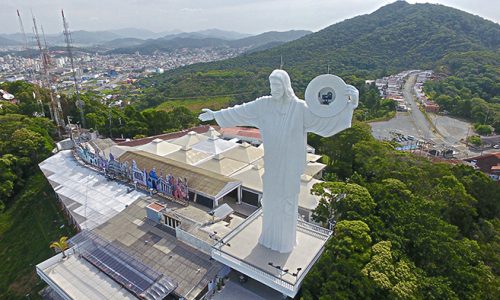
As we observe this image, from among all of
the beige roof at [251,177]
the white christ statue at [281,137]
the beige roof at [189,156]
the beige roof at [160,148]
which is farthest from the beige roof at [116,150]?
the white christ statue at [281,137]

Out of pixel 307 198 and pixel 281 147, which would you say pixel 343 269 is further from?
pixel 307 198

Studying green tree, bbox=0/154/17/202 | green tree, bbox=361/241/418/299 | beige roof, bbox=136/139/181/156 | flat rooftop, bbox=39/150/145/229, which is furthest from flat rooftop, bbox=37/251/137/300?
green tree, bbox=0/154/17/202

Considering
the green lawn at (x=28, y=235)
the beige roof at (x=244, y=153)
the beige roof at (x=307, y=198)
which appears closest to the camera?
the green lawn at (x=28, y=235)

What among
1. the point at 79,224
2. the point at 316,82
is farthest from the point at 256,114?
the point at 79,224

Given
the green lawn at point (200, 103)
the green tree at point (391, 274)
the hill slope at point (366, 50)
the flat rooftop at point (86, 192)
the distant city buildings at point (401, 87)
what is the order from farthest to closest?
the hill slope at point (366, 50)
the green lawn at point (200, 103)
the distant city buildings at point (401, 87)
the flat rooftop at point (86, 192)
the green tree at point (391, 274)

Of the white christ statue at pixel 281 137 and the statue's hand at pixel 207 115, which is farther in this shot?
the statue's hand at pixel 207 115

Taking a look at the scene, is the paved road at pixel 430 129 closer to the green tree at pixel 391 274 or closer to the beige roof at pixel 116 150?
the green tree at pixel 391 274

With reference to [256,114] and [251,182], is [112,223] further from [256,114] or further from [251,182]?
[256,114]
